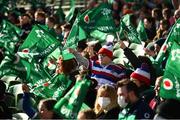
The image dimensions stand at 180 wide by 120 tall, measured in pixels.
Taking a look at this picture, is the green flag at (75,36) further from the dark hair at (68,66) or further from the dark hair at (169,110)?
the dark hair at (169,110)

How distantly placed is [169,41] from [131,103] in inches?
127

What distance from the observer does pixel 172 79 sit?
7.09 metres

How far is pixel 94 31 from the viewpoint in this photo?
12.5 meters

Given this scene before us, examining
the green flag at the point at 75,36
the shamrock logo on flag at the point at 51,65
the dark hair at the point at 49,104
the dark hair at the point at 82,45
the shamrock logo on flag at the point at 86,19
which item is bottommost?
the shamrock logo on flag at the point at 51,65

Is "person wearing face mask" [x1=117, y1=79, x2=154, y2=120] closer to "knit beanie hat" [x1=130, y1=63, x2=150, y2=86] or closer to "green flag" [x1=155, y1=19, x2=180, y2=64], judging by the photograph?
"knit beanie hat" [x1=130, y1=63, x2=150, y2=86]

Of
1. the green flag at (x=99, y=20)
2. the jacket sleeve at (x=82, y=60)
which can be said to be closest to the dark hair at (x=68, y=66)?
the jacket sleeve at (x=82, y=60)

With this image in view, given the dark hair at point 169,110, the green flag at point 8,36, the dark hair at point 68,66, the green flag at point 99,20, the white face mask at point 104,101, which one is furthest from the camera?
the green flag at point 8,36

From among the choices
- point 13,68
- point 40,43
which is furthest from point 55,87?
point 40,43

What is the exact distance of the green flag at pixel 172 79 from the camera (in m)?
6.96

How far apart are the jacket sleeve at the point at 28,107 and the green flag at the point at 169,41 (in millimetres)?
2493

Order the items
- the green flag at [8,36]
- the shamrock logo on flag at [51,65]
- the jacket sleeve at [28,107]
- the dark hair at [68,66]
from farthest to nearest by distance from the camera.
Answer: the green flag at [8,36], the shamrock logo on flag at [51,65], the dark hair at [68,66], the jacket sleeve at [28,107]

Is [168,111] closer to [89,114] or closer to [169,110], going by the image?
[169,110]

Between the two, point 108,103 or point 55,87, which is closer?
point 108,103

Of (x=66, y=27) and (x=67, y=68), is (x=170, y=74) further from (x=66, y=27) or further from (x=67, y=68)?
(x=66, y=27)
